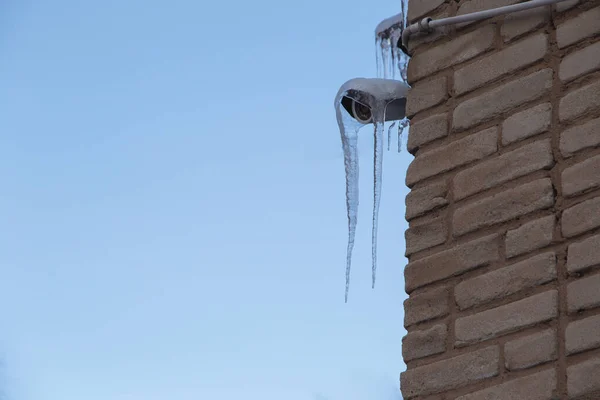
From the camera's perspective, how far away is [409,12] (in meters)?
3.47

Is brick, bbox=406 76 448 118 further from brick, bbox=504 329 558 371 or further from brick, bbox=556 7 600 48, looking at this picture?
brick, bbox=504 329 558 371

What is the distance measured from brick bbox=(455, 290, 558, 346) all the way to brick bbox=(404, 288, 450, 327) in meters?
0.08

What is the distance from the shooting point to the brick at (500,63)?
3.05 meters

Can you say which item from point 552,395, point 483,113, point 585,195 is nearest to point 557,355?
point 552,395

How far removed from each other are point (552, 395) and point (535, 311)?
218 millimetres

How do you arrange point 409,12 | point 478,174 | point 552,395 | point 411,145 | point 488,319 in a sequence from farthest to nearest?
1. point 409,12
2. point 411,145
3. point 478,174
4. point 488,319
5. point 552,395

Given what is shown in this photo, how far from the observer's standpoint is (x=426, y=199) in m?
3.14

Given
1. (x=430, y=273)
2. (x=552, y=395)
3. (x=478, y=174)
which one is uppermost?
(x=478, y=174)

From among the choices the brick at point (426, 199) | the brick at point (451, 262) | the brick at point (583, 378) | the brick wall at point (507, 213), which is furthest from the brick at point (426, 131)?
the brick at point (583, 378)

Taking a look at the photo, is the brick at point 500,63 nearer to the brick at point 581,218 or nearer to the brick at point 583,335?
the brick at point 581,218

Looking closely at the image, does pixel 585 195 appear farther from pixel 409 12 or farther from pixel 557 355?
pixel 409 12

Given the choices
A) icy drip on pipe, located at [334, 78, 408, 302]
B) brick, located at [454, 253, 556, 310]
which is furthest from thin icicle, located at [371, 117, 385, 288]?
brick, located at [454, 253, 556, 310]

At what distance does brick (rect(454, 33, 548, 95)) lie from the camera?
10.00ft

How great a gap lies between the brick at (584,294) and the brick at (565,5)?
773mm
